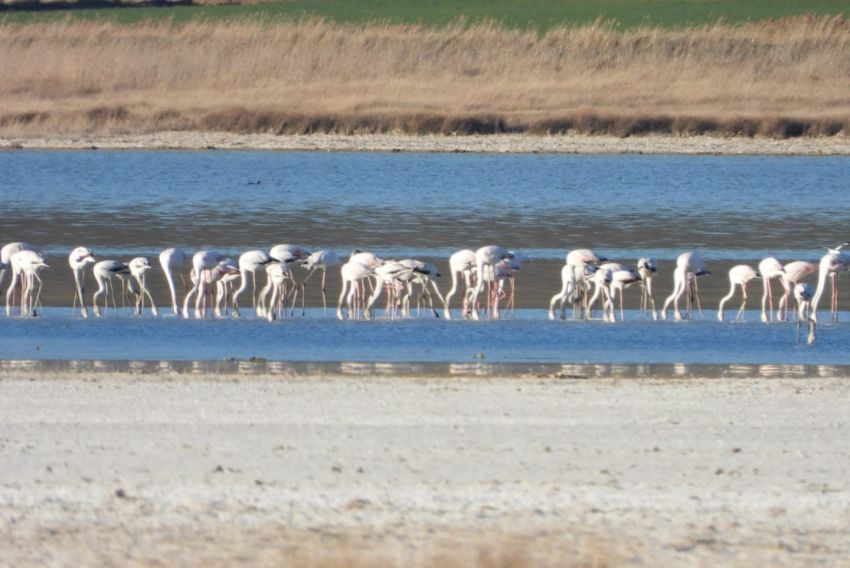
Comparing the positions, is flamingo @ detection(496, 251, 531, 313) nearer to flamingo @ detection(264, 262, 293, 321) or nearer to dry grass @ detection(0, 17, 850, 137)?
flamingo @ detection(264, 262, 293, 321)

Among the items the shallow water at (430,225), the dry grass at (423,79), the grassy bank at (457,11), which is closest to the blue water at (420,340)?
the shallow water at (430,225)

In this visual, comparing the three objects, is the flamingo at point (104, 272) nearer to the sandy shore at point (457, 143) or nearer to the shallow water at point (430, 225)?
the shallow water at point (430, 225)

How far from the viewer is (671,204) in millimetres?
27922

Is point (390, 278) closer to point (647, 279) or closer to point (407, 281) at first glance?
point (407, 281)

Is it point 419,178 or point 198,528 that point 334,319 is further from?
point 419,178

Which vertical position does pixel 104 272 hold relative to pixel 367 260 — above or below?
below

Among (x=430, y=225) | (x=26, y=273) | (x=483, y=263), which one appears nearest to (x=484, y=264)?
(x=483, y=263)

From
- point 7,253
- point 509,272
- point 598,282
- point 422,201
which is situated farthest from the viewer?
point 422,201

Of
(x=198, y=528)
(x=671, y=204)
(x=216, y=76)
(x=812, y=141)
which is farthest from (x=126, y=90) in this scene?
(x=198, y=528)

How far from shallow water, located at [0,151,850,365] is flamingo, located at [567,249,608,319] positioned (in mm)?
396

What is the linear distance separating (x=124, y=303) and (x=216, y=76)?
28.6 meters

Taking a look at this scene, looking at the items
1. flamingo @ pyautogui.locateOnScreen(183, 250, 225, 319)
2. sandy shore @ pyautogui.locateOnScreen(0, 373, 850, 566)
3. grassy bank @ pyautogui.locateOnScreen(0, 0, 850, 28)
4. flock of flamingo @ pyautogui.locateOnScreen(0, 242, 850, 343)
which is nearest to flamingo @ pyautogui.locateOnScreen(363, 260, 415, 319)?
flock of flamingo @ pyautogui.locateOnScreen(0, 242, 850, 343)

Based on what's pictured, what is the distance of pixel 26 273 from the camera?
17.0 metres

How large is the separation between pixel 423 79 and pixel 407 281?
2854cm
